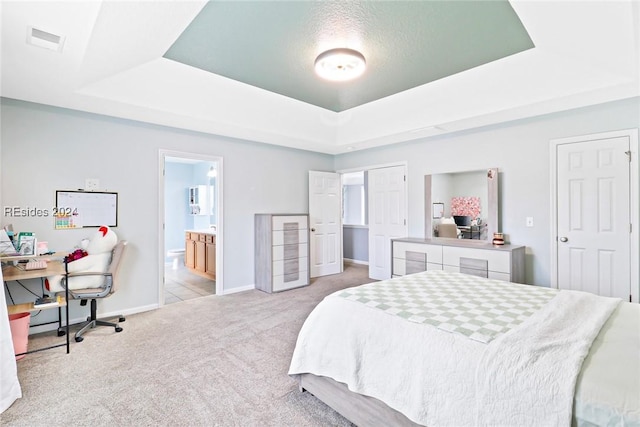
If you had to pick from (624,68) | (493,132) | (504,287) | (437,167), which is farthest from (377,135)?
(504,287)

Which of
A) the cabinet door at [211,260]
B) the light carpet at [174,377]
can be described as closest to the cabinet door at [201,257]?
the cabinet door at [211,260]

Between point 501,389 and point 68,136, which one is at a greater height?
point 68,136

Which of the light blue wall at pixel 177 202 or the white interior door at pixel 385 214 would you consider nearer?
the white interior door at pixel 385 214

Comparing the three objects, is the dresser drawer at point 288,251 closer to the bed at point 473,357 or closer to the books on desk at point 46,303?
the books on desk at point 46,303

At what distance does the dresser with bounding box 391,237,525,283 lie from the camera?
11.6 feet

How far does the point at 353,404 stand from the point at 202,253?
457 cm

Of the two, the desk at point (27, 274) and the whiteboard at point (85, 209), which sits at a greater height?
the whiteboard at point (85, 209)

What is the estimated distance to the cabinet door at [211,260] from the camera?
5.29 meters

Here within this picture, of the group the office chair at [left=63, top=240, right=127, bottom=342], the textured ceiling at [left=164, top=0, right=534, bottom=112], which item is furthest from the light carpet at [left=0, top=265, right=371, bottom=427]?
the textured ceiling at [left=164, top=0, right=534, bottom=112]

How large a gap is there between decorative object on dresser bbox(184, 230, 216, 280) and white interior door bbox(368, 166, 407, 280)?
283 cm

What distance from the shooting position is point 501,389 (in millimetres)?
1201

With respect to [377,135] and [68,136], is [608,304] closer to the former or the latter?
[377,135]

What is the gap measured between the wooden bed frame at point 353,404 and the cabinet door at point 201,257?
13.2 feet

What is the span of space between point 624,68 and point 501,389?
3.05 meters
